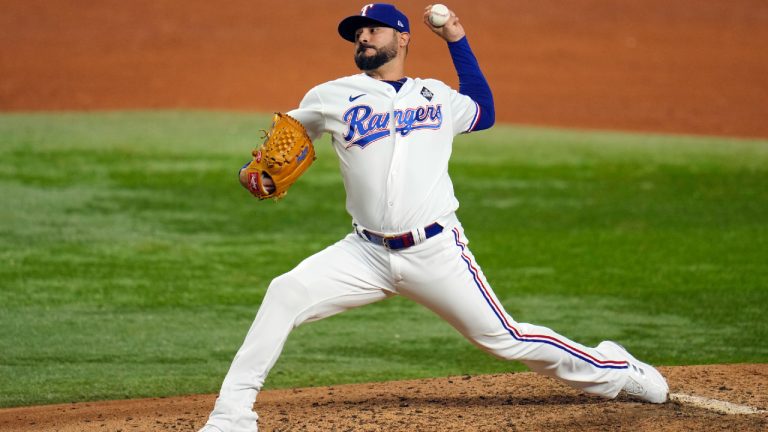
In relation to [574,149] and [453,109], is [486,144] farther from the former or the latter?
[453,109]

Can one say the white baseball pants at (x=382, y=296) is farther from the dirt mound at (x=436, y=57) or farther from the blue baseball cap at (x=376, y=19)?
the dirt mound at (x=436, y=57)

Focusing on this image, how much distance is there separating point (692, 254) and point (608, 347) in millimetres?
3716

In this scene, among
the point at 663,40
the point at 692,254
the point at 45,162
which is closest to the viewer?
the point at 692,254

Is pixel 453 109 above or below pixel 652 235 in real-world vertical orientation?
above

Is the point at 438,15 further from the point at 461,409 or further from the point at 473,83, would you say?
the point at 461,409

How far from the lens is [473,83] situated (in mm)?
4676

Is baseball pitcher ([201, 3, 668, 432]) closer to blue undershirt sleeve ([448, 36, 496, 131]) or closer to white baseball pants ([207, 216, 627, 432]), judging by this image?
white baseball pants ([207, 216, 627, 432])

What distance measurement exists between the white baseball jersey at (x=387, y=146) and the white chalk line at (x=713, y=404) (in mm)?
1316

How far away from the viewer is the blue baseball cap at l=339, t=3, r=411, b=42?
14.6 ft

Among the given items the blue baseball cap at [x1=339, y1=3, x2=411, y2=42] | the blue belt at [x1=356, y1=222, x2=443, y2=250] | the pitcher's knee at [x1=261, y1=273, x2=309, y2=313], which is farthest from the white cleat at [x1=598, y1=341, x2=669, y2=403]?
the blue baseball cap at [x1=339, y1=3, x2=411, y2=42]

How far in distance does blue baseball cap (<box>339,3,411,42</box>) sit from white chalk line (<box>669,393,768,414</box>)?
1.89m

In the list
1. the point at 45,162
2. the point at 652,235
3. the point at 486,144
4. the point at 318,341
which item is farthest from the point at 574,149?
the point at 318,341

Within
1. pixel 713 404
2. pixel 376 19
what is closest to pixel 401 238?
pixel 376 19

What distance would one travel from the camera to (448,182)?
4.48 meters
